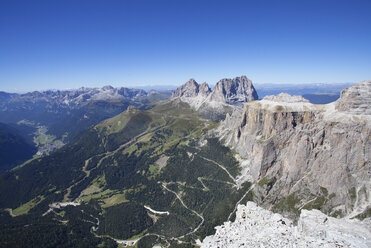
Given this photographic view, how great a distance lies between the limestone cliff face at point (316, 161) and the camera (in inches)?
5226

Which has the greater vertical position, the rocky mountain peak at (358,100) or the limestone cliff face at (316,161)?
the rocky mountain peak at (358,100)

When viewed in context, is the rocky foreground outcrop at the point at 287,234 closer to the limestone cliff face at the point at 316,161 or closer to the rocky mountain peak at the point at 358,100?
the limestone cliff face at the point at 316,161

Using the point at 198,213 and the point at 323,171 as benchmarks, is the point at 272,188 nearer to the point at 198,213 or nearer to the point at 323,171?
the point at 323,171

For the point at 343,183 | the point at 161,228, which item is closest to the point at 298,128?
the point at 343,183

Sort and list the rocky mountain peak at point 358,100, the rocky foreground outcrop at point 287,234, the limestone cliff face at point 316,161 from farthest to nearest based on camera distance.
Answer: the rocky mountain peak at point 358,100, the limestone cliff face at point 316,161, the rocky foreground outcrop at point 287,234

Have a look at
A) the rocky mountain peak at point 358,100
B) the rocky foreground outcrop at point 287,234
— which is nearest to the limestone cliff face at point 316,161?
the rocky mountain peak at point 358,100

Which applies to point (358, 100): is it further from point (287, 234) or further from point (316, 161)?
point (287, 234)

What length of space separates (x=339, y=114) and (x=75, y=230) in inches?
9689

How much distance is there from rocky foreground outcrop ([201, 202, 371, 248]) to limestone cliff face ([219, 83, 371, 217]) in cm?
8088

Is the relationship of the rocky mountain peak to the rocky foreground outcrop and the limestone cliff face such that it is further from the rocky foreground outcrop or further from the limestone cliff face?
the rocky foreground outcrop

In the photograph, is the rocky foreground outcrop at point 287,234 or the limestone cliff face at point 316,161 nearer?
the rocky foreground outcrop at point 287,234

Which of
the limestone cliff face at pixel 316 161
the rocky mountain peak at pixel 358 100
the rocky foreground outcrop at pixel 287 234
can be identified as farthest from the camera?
the rocky mountain peak at pixel 358 100

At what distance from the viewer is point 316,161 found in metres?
153

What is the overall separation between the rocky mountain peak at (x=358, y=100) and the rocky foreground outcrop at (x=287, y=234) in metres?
108
